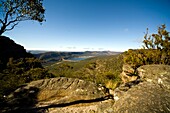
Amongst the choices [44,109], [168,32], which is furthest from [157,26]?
[44,109]

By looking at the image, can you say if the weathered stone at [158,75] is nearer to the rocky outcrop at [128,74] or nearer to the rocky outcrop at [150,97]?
the rocky outcrop at [150,97]

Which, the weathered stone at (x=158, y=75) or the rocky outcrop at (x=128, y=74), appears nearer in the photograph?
the weathered stone at (x=158, y=75)

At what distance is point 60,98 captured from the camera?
10438 millimetres

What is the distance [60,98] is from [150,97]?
19.7 feet

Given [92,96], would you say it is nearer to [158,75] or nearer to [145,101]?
[145,101]

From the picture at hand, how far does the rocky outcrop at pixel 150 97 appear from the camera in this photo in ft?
21.2

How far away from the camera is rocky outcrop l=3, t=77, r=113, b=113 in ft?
30.2

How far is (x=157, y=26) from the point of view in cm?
1805

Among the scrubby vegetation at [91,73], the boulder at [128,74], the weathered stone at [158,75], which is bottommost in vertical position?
the scrubby vegetation at [91,73]

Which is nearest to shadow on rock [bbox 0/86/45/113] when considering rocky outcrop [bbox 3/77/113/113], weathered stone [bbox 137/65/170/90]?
rocky outcrop [bbox 3/77/113/113]

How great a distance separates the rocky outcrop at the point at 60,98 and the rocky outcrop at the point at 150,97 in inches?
60.0

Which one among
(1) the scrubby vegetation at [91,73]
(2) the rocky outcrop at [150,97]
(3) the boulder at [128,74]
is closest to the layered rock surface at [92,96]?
(2) the rocky outcrop at [150,97]

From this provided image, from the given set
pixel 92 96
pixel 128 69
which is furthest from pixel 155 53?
pixel 92 96

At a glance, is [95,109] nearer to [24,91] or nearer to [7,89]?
[24,91]
